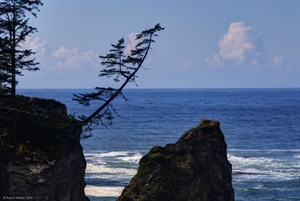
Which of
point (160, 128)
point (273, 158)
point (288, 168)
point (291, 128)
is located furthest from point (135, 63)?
point (291, 128)

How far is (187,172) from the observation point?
21.8 meters

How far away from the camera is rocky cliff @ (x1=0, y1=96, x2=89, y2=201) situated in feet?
70.4

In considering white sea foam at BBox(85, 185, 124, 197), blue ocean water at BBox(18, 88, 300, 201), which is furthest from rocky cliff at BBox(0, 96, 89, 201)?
white sea foam at BBox(85, 185, 124, 197)

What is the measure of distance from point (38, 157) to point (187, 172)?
6216mm

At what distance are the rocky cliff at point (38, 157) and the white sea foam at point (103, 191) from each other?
35.3ft

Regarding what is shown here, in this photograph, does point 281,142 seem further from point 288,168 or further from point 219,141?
point 219,141

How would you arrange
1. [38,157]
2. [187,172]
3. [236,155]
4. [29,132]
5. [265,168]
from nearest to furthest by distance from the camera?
[187,172] → [38,157] → [29,132] → [265,168] → [236,155]

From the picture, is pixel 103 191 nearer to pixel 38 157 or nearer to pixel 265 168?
pixel 38 157

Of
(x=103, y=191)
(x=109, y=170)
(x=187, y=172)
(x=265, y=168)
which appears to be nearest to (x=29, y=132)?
(x=187, y=172)

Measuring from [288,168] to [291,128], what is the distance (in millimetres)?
37531

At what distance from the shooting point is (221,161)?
2359 centimetres

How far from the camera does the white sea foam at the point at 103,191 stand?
35972 mm

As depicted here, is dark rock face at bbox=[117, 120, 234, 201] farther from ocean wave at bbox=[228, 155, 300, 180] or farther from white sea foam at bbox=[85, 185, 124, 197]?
ocean wave at bbox=[228, 155, 300, 180]

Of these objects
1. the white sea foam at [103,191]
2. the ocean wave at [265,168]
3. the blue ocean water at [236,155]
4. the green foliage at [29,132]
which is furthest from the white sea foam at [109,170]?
the green foliage at [29,132]
